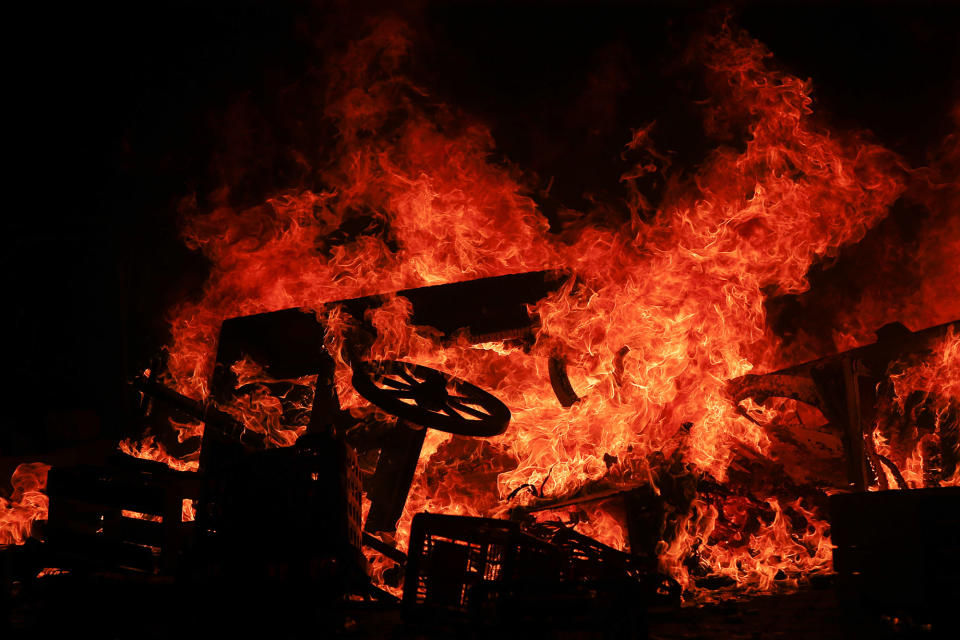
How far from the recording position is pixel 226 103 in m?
11.2

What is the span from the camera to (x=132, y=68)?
1082cm

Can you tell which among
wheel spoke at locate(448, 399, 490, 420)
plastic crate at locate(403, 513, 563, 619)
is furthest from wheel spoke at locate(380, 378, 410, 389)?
plastic crate at locate(403, 513, 563, 619)

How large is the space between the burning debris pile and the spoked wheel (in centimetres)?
3

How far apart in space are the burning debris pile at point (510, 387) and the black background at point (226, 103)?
1.51 ft

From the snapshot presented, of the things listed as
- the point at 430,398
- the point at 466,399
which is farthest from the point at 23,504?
the point at 466,399

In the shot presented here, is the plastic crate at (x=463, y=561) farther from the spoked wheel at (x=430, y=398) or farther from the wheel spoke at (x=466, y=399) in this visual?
the wheel spoke at (x=466, y=399)

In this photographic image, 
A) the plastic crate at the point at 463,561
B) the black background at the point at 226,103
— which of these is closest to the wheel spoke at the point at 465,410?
the plastic crate at the point at 463,561

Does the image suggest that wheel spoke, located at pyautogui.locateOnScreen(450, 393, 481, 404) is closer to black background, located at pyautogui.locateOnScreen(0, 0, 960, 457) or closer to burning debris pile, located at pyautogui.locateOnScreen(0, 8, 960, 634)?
burning debris pile, located at pyautogui.locateOnScreen(0, 8, 960, 634)

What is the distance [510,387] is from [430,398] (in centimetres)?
277

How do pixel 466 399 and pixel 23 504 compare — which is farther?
pixel 23 504

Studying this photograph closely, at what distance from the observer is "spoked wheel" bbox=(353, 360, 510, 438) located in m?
5.72

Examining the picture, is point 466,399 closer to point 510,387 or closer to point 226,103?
point 510,387

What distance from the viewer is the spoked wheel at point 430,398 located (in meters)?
5.72

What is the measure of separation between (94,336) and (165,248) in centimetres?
185
